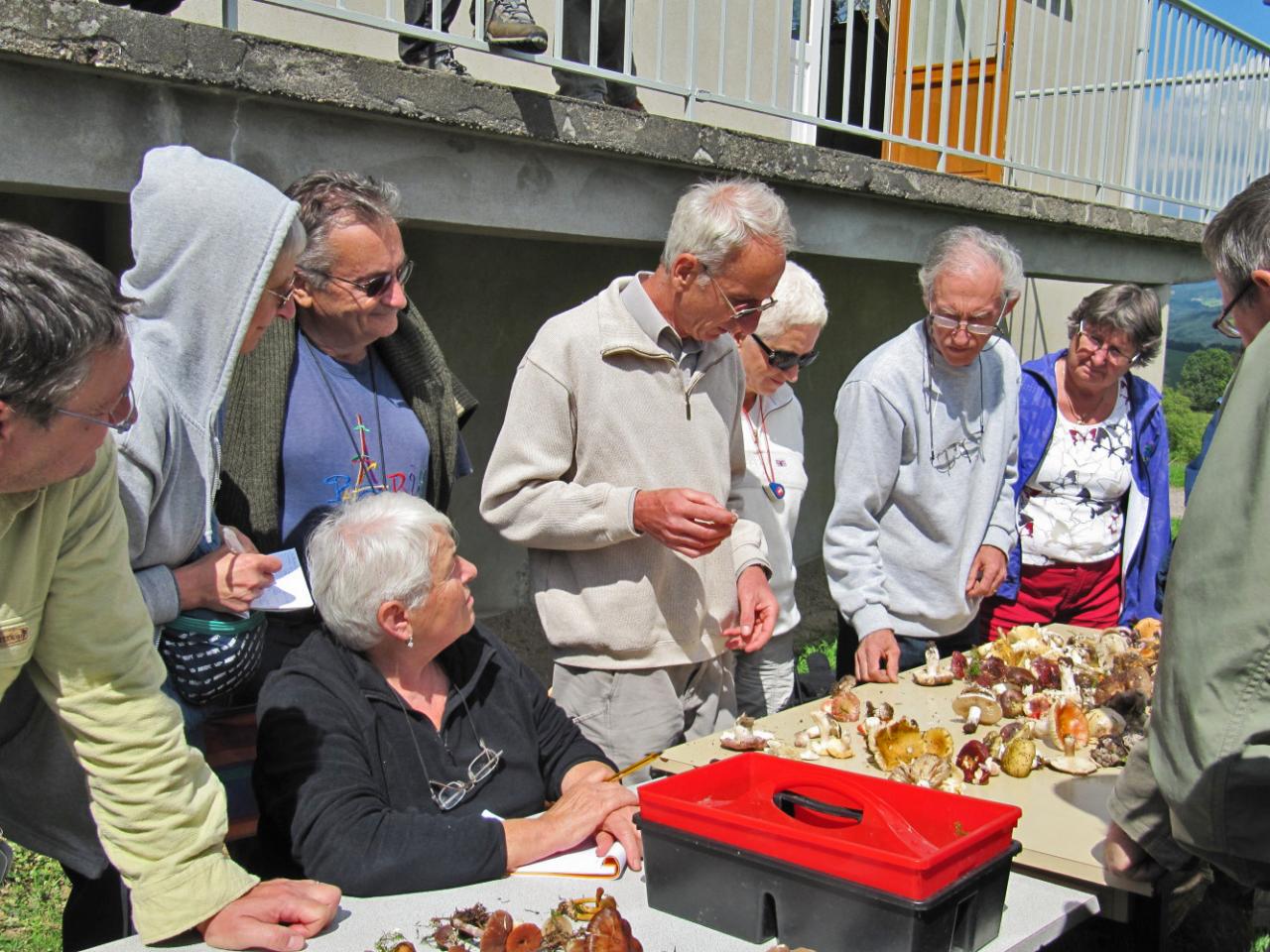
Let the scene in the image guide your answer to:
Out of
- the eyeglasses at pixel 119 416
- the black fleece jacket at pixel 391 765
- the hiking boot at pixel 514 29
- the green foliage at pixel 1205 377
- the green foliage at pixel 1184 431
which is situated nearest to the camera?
the eyeglasses at pixel 119 416

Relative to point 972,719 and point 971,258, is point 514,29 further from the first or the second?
point 972,719

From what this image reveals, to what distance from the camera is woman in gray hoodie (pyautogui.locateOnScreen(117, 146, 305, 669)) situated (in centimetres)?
194

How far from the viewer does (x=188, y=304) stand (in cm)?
197

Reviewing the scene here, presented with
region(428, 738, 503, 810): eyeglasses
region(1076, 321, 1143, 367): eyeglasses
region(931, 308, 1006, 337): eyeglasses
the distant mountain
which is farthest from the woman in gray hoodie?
the distant mountain

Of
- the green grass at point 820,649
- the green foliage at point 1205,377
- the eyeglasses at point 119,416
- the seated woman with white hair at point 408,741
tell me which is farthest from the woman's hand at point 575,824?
the green foliage at point 1205,377

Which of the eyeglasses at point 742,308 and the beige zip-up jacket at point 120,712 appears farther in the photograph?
the eyeglasses at point 742,308

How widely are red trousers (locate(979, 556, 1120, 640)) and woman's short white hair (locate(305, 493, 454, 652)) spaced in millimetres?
2150

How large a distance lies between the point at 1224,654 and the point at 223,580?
1497mm

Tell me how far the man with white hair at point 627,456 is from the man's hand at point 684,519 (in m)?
0.10

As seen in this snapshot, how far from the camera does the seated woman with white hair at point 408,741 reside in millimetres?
1940

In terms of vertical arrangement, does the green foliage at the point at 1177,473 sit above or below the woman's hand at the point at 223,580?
below

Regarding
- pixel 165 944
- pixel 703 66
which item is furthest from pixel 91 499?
pixel 703 66

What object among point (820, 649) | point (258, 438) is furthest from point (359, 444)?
point (820, 649)

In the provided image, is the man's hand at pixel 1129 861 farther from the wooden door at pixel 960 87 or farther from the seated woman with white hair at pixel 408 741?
the wooden door at pixel 960 87
